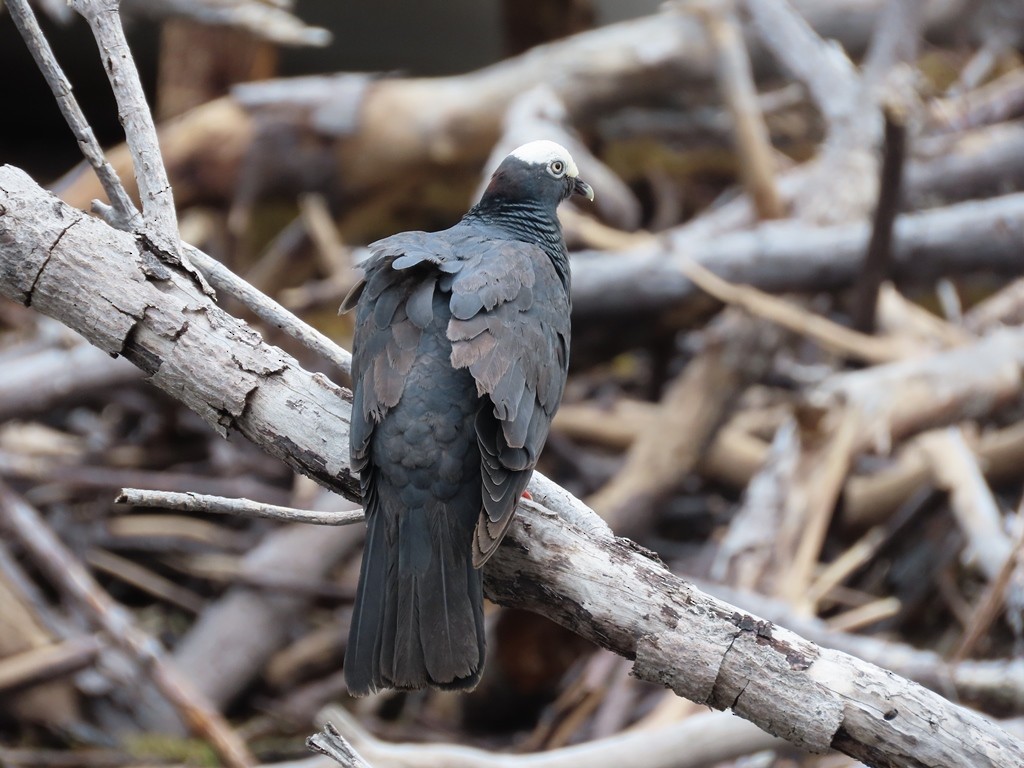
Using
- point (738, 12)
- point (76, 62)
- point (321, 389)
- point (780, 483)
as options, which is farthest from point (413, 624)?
point (76, 62)

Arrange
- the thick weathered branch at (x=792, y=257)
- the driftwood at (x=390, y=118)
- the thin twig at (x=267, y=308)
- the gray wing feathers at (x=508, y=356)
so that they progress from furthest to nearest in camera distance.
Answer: the driftwood at (x=390, y=118), the thick weathered branch at (x=792, y=257), the thin twig at (x=267, y=308), the gray wing feathers at (x=508, y=356)

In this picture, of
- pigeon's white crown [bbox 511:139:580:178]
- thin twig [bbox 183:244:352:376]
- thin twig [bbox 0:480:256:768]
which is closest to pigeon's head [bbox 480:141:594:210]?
pigeon's white crown [bbox 511:139:580:178]

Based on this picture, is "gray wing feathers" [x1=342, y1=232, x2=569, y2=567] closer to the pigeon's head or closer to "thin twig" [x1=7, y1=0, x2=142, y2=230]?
the pigeon's head

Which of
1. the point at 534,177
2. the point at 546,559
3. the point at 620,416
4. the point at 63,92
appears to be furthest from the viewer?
the point at 620,416

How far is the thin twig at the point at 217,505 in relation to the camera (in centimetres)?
204

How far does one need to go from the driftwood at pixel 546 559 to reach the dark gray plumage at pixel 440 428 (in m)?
0.10

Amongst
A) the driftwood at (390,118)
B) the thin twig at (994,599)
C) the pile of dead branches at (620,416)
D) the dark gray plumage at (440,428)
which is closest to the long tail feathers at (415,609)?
the dark gray plumage at (440,428)

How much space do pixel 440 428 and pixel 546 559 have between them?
39 cm

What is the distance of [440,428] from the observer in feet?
7.64

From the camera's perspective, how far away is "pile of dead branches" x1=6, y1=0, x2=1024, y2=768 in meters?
4.10

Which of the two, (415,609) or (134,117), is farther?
(134,117)

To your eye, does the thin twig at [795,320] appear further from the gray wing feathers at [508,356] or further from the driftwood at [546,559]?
the driftwood at [546,559]

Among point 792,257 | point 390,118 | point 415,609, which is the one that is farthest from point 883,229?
point 415,609

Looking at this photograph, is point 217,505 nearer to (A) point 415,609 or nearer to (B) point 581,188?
(A) point 415,609
